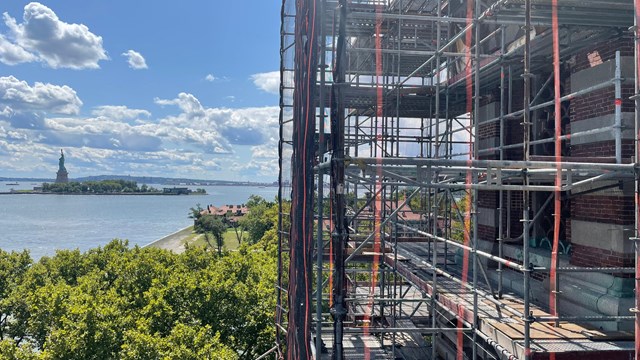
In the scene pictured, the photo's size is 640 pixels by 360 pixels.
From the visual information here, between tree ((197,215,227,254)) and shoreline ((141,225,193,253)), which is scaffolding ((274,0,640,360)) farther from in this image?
tree ((197,215,227,254))

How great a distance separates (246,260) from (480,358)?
43.1ft

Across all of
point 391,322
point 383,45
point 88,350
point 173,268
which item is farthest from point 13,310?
point 383,45

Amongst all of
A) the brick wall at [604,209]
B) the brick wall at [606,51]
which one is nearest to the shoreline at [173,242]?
the brick wall at [604,209]

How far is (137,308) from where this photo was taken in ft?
50.2

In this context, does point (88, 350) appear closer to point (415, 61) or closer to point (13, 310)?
point (13, 310)

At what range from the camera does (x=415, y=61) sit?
14742 mm

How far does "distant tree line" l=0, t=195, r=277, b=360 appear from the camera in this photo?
11.1m

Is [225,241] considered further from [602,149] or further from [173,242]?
[602,149]

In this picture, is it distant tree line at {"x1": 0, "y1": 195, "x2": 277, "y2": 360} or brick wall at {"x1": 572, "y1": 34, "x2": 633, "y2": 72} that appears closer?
brick wall at {"x1": 572, "y1": 34, "x2": 633, "y2": 72}

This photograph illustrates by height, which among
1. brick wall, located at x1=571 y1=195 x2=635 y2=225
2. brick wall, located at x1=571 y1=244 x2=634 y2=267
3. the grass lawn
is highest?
brick wall, located at x1=571 y1=195 x2=635 y2=225

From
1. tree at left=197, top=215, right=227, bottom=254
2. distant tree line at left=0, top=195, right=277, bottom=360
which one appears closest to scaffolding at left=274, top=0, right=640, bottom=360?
distant tree line at left=0, top=195, right=277, bottom=360

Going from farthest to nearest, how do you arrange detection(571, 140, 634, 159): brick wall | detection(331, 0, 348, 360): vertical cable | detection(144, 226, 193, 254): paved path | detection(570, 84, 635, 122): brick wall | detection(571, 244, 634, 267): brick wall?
detection(144, 226, 193, 254): paved path < detection(570, 84, 635, 122): brick wall < detection(571, 140, 634, 159): brick wall < detection(571, 244, 634, 267): brick wall < detection(331, 0, 348, 360): vertical cable

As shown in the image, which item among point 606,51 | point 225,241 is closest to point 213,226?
point 225,241

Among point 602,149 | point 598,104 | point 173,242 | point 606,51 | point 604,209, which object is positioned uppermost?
point 606,51
